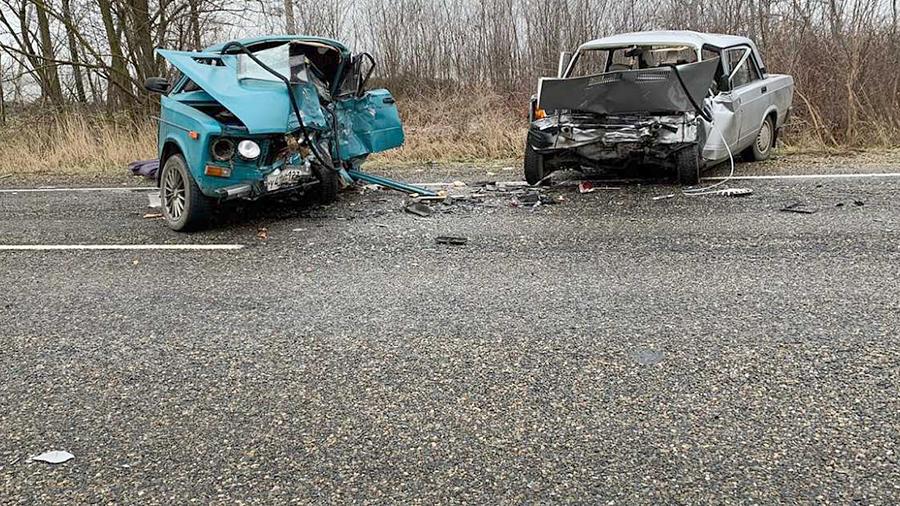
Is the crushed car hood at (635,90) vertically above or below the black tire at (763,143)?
above

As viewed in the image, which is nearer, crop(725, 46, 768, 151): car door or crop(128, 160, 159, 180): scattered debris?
crop(725, 46, 768, 151): car door

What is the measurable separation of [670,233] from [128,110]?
13.4 meters

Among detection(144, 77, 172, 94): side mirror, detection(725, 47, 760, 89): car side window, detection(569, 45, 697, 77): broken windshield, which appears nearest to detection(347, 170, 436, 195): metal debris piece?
detection(144, 77, 172, 94): side mirror

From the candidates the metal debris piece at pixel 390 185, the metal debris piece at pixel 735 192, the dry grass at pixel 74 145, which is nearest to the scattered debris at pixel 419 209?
the metal debris piece at pixel 390 185

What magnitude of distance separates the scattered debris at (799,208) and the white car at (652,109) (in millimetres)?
1184

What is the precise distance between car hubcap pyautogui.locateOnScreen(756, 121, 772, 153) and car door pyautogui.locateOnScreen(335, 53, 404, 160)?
4611 millimetres

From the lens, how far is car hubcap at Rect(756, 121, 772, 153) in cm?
951

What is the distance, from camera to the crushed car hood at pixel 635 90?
297 inches

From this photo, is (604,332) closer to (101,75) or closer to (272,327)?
(272,327)

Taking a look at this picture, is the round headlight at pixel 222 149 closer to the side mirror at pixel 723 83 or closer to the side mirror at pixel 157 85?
the side mirror at pixel 157 85

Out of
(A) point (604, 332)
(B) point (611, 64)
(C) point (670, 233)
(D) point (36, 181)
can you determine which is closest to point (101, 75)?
(D) point (36, 181)

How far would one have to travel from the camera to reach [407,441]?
112 inches

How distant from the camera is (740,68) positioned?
345 inches

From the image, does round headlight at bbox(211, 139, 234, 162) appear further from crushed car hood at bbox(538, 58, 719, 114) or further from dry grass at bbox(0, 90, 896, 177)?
dry grass at bbox(0, 90, 896, 177)
